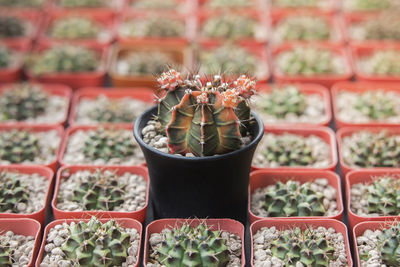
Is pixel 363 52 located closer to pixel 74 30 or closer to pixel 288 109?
pixel 288 109

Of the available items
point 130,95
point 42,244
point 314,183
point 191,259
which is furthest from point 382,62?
point 42,244

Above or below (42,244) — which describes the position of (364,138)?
above

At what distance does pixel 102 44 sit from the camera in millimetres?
5441

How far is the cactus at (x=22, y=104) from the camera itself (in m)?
4.50

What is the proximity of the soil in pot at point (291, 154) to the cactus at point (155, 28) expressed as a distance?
2011 mm

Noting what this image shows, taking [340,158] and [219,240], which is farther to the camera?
[340,158]

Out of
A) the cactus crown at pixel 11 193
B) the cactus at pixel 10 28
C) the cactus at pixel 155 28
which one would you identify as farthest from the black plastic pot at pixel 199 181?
the cactus at pixel 10 28

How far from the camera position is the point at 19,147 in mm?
3992

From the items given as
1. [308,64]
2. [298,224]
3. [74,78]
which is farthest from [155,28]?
[298,224]

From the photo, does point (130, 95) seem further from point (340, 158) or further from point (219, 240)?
point (219, 240)

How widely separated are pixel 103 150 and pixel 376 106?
2165mm

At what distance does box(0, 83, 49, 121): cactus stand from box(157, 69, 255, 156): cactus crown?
1824 millimetres

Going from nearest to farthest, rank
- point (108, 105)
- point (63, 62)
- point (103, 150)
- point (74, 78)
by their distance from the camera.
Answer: point (103, 150)
point (108, 105)
point (74, 78)
point (63, 62)

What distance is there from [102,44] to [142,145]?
102 inches
